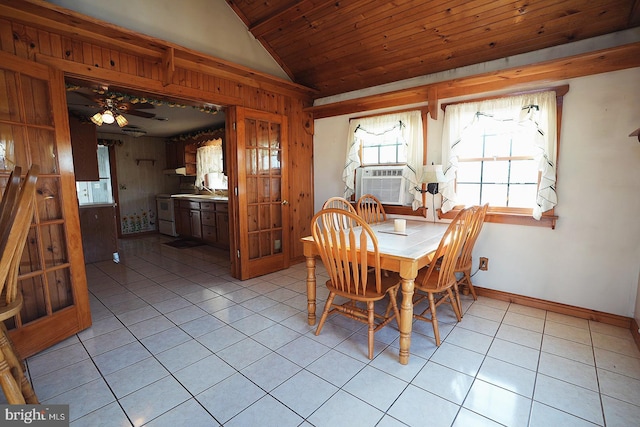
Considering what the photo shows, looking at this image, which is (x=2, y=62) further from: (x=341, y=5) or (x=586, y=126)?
(x=586, y=126)

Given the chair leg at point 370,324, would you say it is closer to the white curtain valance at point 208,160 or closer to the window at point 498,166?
the window at point 498,166

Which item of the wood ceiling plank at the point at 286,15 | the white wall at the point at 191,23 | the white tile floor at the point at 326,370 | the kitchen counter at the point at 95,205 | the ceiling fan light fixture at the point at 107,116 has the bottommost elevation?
the white tile floor at the point at 326,370

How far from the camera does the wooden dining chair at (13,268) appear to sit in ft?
3.87

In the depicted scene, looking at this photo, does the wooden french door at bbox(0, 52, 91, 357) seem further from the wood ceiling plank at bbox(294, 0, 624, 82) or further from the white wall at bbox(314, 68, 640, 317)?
Answer: the white wall at bbox(314, 68, 640, 317)

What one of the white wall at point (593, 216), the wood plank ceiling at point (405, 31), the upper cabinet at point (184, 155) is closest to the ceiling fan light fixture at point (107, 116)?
the wood plank ceiling at point (405, 31)

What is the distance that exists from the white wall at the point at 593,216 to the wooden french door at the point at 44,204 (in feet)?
12.3

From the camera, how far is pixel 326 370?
6.13 feet

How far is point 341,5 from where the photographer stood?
2.83m

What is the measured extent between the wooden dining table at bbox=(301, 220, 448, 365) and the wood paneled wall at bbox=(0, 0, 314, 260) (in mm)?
1882

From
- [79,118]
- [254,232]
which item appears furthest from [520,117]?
[79,118]

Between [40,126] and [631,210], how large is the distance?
14.5ft

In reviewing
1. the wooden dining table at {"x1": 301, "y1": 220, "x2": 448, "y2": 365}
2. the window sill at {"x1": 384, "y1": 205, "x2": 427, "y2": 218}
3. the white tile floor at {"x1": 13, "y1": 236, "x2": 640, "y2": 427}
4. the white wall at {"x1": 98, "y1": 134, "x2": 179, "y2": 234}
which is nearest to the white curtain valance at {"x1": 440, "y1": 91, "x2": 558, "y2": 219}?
the window sill at {"x1": 384, "y1": 205, "x2": 427, "y2": 218}

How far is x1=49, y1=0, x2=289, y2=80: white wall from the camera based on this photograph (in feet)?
8.05

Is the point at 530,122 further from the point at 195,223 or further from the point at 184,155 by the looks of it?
the point at 184,155
